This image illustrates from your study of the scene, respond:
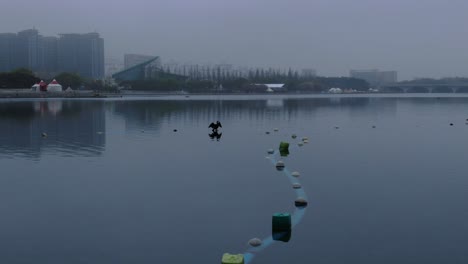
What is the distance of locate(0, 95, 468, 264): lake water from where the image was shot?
26.2 feet

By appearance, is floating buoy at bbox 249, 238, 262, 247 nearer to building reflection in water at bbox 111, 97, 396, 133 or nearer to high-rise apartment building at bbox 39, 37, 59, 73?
building reflection in water at bbox 111, 97, 396, 133

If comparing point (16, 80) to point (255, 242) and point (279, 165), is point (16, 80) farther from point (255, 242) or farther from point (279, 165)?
point (255, 242)

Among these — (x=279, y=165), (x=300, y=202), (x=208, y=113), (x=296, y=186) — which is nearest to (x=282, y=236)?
(x=300, y=202)

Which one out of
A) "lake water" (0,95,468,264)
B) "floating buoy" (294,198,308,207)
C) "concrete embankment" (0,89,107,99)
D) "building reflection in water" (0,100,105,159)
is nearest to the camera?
"lake water" (0,95,468,264)

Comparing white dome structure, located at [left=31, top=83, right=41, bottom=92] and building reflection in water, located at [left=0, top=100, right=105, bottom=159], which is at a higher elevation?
white dome structure, located at [left=31, top=83, right=41, bottom=92]

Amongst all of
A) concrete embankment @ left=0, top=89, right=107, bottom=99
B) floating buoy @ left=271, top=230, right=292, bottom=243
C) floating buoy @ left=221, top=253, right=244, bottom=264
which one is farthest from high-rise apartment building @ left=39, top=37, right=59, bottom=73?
floating buoy @ left=221, top=253, right=244, bottom=264

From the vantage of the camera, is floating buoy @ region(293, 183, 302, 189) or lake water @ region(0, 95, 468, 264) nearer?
lake water @ region(0, 95, 468, 264)

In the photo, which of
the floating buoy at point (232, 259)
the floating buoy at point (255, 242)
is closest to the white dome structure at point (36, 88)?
the floating buoy at point (255, 242)

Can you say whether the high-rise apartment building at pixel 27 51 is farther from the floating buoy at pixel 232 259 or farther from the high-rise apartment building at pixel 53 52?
the floating buoy at pixel 232 259

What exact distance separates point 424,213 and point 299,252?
339cm

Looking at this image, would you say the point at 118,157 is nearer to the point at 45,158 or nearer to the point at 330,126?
the point at 45,158

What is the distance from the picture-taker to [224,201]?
36.3 ft

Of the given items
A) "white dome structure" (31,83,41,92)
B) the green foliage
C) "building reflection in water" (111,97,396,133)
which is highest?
the green foliage

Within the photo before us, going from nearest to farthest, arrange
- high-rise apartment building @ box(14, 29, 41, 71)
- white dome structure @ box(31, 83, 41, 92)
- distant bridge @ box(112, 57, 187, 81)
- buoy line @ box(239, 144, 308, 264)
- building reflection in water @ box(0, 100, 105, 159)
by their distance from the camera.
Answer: buoy line @ box(239, 144, 308, 264) < building reflection in water @ box(0, 100, 105, 159) < white dome structure @ box(31, 83, 41, 92) < distant bridge @ box(112, 57, 187, 81) < high-rise apartment building @ box(14, 29, 41, 71)
